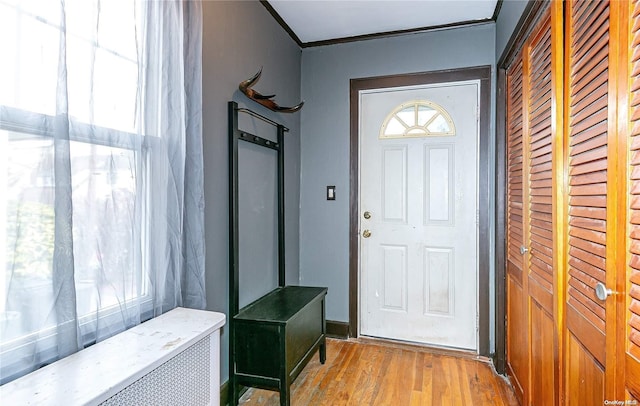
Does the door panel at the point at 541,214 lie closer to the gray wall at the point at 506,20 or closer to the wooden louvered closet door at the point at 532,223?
the wooden louvered closet door at the point at 532,223

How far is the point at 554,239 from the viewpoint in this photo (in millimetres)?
1319

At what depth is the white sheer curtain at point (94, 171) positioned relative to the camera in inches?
38.2

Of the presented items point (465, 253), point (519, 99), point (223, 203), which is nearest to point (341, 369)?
point (465, 253)

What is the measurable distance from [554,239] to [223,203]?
5.14 feet

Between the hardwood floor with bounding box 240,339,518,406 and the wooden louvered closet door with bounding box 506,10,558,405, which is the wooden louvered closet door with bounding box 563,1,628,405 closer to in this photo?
the wooden louvered closet door with bounding box 506,10,558,405

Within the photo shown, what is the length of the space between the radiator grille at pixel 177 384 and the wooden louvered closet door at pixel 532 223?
1.38m

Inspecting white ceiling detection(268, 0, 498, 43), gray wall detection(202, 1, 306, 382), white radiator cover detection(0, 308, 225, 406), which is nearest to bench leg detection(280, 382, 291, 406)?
gray wall detection(202, 1, 306, 382)

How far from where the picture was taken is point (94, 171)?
3.93ft

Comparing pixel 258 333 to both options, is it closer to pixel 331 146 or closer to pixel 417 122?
pixel 331 146

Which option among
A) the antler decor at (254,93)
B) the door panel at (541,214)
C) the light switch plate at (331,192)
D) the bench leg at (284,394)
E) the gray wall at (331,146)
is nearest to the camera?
the door panel at (541,214)

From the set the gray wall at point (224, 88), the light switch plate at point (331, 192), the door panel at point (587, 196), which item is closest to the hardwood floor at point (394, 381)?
the gray wall at point (224, 88)

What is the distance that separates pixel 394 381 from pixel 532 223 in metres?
1.32

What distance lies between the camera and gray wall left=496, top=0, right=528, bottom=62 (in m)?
1.86

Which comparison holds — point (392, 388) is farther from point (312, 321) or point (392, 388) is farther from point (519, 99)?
point (519, 99)
